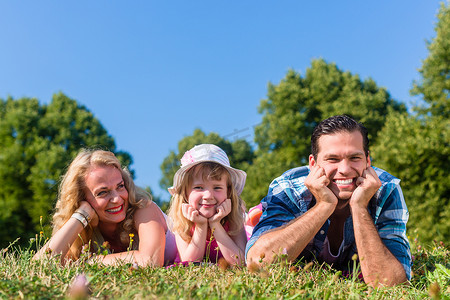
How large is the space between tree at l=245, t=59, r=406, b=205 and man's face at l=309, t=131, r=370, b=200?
18.2 meters

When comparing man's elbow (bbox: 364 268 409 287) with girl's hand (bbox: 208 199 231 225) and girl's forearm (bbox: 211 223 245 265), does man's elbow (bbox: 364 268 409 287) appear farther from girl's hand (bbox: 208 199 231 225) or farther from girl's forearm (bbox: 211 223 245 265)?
girl's hand (bbox: 208 199 231 225)

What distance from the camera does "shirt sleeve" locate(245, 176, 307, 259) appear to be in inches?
167

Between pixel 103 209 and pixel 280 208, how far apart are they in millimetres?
2244

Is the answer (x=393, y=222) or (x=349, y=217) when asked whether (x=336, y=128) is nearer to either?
(x=349, y=217)

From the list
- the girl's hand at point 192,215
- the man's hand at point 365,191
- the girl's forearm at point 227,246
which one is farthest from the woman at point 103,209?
the man's hand at point 365,191

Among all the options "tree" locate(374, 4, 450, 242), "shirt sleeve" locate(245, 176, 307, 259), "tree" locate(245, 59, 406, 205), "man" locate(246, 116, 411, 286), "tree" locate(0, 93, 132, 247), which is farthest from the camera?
"tree" locate(245, 59, 406, 205)

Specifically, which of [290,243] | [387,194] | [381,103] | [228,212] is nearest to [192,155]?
[228,212]

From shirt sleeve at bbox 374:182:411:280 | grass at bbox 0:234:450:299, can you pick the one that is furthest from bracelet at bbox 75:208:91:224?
shirt sleeve at bbox 374:182:411:280

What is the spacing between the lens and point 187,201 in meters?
4.91

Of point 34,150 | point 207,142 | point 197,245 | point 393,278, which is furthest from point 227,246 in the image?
point 207,142

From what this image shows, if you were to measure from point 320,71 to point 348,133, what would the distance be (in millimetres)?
23355

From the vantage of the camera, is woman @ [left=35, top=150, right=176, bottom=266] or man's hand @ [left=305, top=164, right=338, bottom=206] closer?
man's hand @ [left=305, top=164, right=338, bottom=206]

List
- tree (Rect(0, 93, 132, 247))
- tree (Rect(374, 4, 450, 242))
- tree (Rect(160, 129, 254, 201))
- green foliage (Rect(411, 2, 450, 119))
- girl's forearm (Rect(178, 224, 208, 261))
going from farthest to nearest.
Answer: tree (Rect(160, 129, 254, 201)) < tree (Rect(0, 93, 132, 247)) < green foliage (Rect(411, 2, 450, 119)) < tree (Rect(374, 4, 450, 242)) < girl's forearm (Rect(178, 224, 208, 261))

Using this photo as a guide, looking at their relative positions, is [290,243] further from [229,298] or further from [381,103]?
[381,103]
